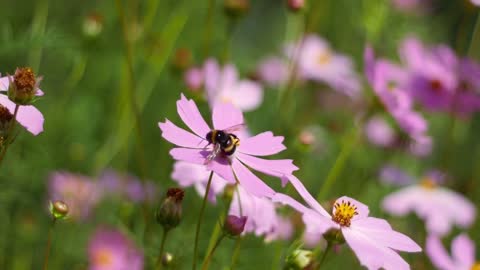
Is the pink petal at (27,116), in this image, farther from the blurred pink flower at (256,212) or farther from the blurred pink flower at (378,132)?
the blurred pink flower at (378,132)

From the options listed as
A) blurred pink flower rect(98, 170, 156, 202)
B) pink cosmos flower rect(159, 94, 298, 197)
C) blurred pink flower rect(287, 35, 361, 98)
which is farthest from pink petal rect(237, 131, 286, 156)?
blurred pink flower rect(287, 35, 361, 98)

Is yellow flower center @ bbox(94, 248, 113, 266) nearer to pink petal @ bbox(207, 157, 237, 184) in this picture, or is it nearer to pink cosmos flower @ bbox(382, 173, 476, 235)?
pink cosmos flower @ bbox(382, 173, 476, 235)

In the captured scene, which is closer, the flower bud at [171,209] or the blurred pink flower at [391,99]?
the flower bud at [171,209]

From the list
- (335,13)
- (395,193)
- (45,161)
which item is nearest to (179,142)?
(45,161)

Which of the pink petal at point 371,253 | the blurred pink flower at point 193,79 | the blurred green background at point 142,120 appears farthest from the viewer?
the blurred pink flower at point 193,79

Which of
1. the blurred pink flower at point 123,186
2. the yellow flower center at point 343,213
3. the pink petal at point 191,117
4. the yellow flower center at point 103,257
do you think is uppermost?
the blurred pink flower at point 123,186

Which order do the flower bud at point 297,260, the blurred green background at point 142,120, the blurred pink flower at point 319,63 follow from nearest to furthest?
the flower bud at point 297,260
the blurred green background at point 142,120
the blurred pink flower at point 319,63

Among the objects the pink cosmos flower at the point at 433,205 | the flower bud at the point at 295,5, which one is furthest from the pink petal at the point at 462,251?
the flower bud at the point at 295,5
